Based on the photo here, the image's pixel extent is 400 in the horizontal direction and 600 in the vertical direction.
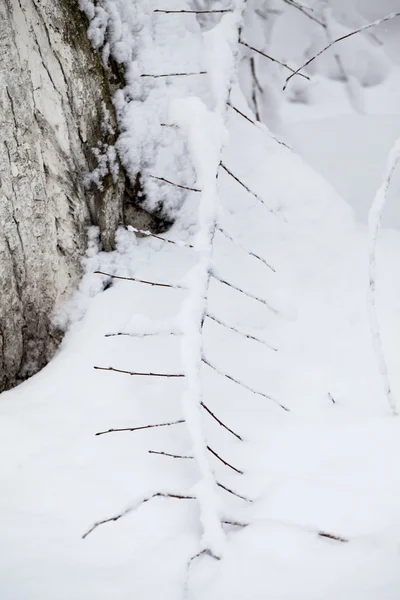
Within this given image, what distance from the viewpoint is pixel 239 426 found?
44.4 inches

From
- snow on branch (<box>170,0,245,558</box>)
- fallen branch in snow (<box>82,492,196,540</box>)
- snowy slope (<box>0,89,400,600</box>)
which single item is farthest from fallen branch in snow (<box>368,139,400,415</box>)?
fallen branch in snow (<box>82,492,196,540</box>)

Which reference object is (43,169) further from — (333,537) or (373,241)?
(333,537)

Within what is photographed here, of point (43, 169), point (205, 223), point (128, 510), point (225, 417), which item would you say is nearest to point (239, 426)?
point (225, 417)

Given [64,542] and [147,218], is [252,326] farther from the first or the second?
[64,542]

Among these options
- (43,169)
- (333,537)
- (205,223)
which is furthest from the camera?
(43,169)

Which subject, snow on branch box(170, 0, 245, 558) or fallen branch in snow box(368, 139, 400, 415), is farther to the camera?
fallen branch in snow box(368, 139, 400, 415)

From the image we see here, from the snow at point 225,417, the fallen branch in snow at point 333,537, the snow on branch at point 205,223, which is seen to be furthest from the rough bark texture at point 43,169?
the fallen branch in snow at point 333,537

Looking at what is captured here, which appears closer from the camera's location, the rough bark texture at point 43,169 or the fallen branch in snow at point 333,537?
the fallen branch in snow at point 333,537

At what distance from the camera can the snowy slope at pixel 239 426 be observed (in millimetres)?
844

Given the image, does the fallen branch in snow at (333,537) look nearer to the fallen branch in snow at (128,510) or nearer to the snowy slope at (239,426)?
the snowy slope at (239,426)

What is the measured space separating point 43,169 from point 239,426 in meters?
0.77

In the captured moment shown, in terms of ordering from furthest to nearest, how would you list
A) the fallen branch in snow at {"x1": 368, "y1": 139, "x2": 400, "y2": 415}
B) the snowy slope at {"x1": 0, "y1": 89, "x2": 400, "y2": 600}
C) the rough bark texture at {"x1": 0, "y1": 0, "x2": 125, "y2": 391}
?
the rough bark texture at {"x1": 0, "y1": 0, "x2": 125, "y2": 391}
the fallen branch in snow at {"x1": 368, "y1": 139, "x2": 400, "y2": 415}
the snowy slope at {"x1": 0, "y1": 89, "x2": 400, "y2": 600}

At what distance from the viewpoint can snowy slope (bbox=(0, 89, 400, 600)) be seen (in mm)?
844

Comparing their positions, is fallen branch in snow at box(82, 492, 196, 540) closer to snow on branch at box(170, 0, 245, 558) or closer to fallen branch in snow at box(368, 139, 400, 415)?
snow on branch at box(170, 0, 245, 558)
